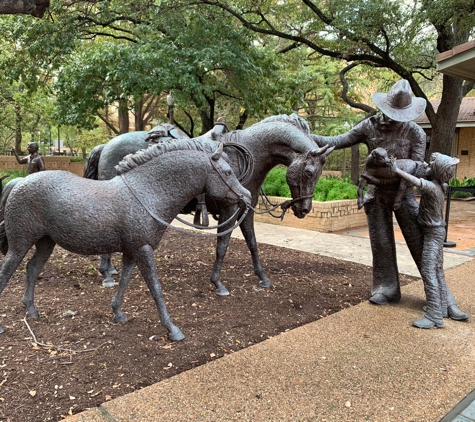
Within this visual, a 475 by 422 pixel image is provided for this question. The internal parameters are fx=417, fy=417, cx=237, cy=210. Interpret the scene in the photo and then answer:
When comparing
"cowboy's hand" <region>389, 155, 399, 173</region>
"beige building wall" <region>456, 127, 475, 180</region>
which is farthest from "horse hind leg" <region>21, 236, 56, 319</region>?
"beige building wall" <region>456, 127, 475, 180</region>

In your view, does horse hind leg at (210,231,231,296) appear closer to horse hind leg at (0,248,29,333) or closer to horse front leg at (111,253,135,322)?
horse front leg at (111,253,135,322)

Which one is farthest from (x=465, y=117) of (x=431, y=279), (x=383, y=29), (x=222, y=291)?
(x=222, y=291)

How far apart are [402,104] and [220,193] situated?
2053 millimetres

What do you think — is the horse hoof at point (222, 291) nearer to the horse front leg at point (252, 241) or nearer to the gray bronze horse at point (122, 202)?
the horse front leg at point (252, 241)

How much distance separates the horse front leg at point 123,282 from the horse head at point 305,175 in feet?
5.47

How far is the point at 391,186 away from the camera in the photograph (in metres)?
4.23

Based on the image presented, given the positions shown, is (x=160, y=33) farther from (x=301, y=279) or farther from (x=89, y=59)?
(x=301, y=279)

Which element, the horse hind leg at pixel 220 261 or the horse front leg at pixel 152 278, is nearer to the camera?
the horse front leg at pixel 152 278

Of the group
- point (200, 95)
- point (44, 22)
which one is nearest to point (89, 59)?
point (44, 22)

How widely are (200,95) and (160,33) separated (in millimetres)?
2938

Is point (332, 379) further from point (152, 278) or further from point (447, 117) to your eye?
point (447, 117)

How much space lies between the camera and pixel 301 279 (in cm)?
555

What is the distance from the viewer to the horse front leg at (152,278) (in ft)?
10.7

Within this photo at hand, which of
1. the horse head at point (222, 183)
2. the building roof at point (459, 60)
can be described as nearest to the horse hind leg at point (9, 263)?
the horse head at point (222, 183)
